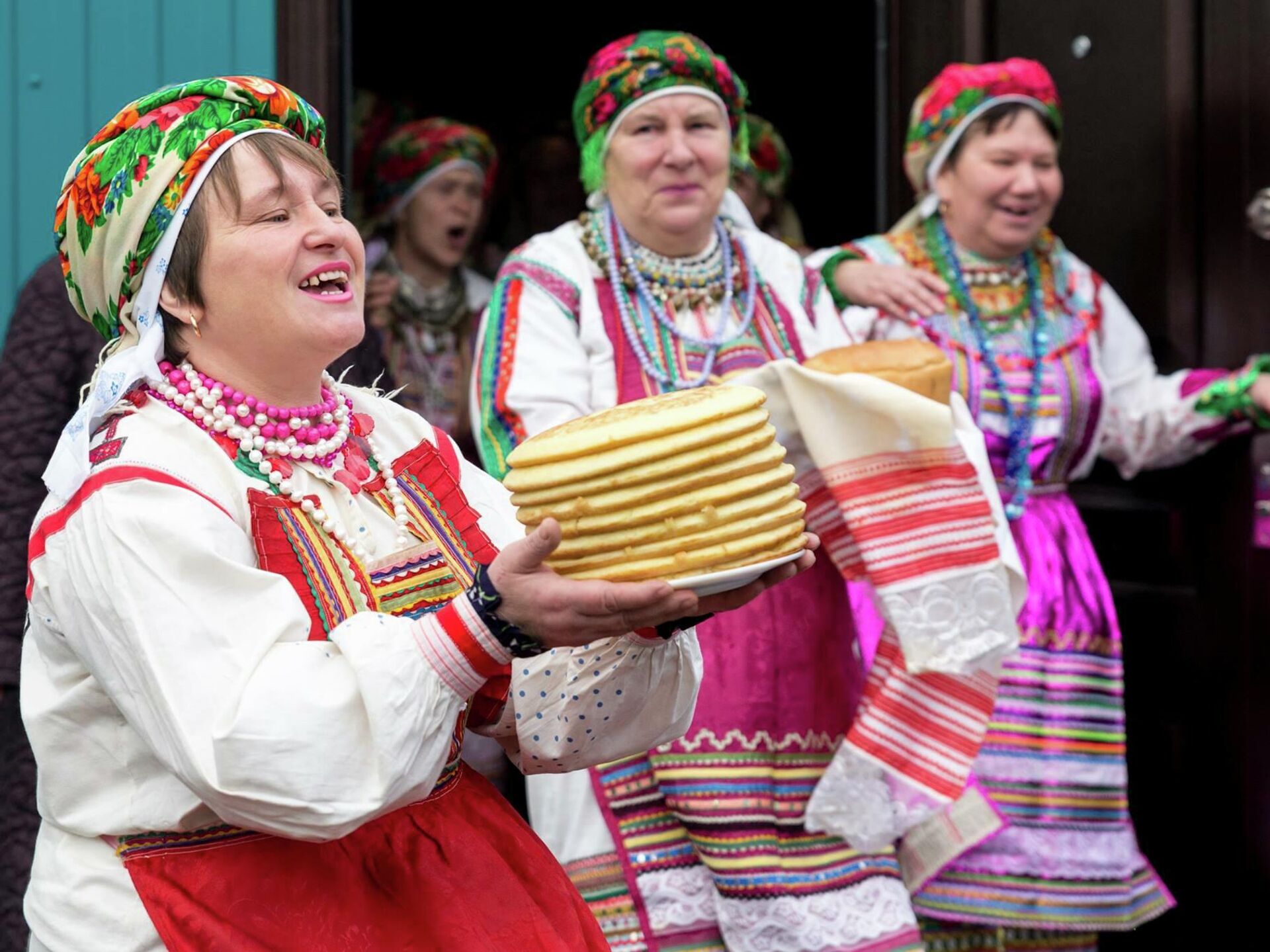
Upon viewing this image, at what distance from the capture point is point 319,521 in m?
1.84

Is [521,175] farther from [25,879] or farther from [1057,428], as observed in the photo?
[25,879]

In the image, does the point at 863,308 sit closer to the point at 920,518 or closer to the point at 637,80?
the point at 637,80

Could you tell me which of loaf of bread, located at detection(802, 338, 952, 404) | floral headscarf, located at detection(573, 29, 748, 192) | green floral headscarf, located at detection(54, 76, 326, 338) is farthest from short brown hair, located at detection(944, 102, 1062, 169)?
green floral headscarf, located at detection(54, 76, 326, 338)

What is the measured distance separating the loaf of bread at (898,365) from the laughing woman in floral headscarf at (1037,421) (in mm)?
527

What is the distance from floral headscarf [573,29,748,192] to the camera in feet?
10.6

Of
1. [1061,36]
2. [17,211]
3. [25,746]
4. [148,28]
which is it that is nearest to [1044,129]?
[1061,36]

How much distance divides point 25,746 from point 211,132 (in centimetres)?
182

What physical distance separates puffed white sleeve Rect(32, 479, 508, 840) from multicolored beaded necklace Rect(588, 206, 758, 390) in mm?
1456

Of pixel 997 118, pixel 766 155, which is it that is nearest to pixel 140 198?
pixel 997 118

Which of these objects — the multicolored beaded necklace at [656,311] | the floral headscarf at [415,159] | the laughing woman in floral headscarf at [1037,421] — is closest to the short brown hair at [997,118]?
the laughing woman in floral headscarf at [1037,421]

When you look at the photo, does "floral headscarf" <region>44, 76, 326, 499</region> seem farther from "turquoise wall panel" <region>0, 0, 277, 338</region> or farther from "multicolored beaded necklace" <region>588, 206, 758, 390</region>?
"turquoise wall panel" <region>0, 0, 277, 338</region>

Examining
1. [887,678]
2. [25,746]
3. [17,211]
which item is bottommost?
[25,746]

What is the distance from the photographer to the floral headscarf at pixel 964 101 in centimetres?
363

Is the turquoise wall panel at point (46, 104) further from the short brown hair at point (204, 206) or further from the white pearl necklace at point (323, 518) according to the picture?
the white pearl necklace at point (323, 518)
